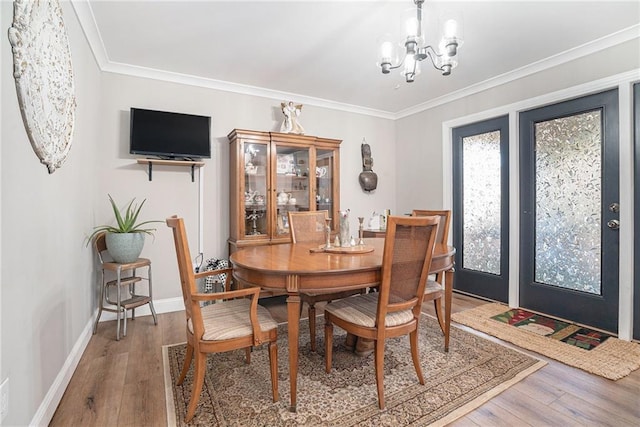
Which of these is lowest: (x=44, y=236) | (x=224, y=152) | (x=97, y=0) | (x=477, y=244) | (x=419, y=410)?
(x=419, y=410)

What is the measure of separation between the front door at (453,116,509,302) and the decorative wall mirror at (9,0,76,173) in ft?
12.4

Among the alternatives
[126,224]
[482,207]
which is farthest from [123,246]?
[482,207]

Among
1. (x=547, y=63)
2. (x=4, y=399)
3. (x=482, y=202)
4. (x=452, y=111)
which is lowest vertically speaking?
(x=4, y=399)

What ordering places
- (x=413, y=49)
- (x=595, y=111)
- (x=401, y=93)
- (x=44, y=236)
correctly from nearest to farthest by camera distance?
(x=44, y=236) < (x=413, y=49) < (x=595, y=111) < (x=401, y=93)

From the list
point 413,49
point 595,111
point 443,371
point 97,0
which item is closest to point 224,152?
point 97,0

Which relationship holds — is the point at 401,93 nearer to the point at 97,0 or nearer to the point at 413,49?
the point at 413,49

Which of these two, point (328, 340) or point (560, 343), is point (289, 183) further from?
point (560, 343)

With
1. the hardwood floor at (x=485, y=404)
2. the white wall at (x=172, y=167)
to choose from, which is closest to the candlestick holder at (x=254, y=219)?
the white wall at (x=172, y=167)

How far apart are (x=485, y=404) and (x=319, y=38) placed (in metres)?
2.73

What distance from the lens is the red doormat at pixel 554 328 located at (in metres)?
2.46

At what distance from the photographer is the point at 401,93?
149 inches

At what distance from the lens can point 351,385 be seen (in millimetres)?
1865

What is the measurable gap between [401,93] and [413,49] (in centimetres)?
204

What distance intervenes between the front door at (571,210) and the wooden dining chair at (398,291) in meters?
2.00
